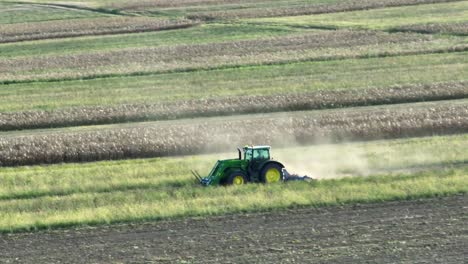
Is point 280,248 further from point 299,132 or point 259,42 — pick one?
point 259,42

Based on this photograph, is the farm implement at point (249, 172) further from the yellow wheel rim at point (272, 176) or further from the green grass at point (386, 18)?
the green grass at point (386, 18)

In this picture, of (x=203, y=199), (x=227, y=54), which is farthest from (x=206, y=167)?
(x=227, y=54)

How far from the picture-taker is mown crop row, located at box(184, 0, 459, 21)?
69188 millimetres

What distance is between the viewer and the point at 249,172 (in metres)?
26.4

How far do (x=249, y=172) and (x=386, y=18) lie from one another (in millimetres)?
40061

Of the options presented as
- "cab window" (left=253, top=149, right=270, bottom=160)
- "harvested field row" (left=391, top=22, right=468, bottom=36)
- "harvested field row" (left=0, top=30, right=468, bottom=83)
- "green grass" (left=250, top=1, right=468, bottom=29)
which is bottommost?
"cab window" (left=253, top=149, right=270, bottom=160)

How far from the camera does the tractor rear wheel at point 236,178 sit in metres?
26.1

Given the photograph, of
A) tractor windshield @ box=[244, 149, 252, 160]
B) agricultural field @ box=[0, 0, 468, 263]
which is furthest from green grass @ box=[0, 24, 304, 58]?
tractor windshield @ box=[244, 149, 252, 160]

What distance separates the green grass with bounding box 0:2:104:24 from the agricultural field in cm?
164

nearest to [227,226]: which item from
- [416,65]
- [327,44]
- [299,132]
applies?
[299,132]

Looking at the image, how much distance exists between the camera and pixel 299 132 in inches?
1312

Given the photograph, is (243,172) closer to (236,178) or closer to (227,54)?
(236,178)

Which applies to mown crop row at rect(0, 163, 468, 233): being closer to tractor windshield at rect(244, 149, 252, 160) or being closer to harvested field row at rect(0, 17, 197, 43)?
tractor windshield at rect(244, 149, 252, 160)

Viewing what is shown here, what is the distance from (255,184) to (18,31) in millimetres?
44369
